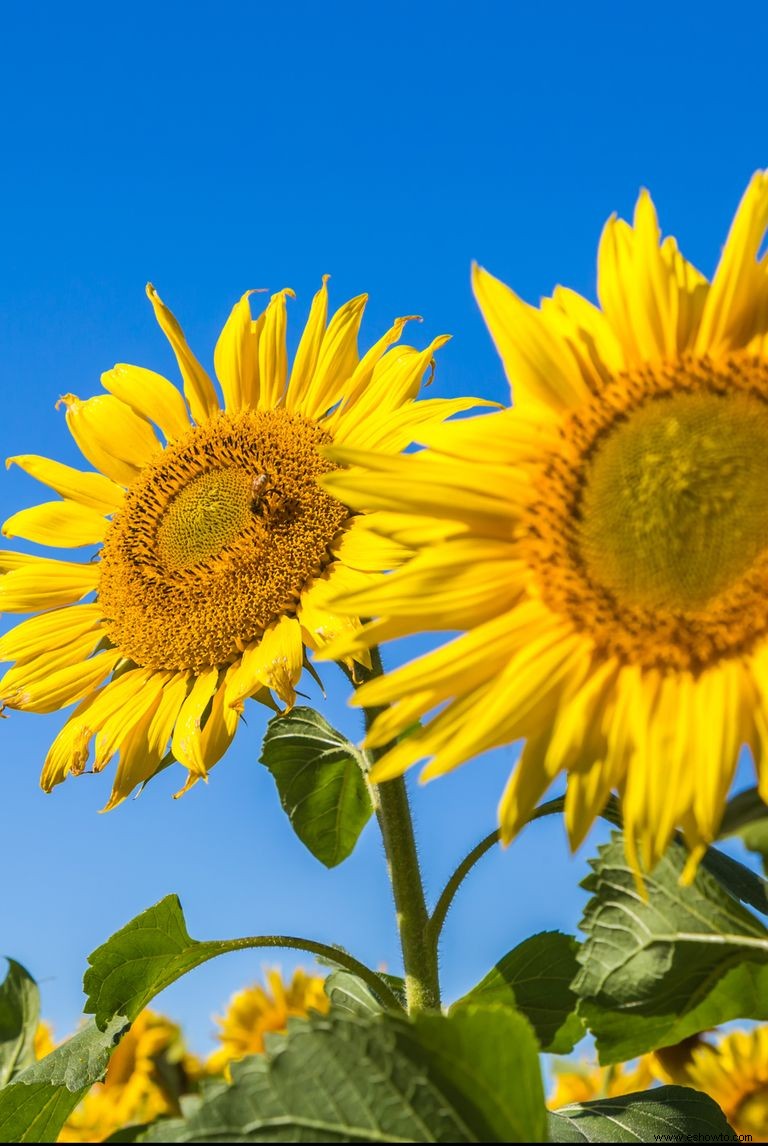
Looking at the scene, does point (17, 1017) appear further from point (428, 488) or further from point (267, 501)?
point (428, 488)

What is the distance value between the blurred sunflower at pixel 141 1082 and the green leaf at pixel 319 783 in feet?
8.18

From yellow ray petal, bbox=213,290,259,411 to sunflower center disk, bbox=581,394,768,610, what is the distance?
1674mm

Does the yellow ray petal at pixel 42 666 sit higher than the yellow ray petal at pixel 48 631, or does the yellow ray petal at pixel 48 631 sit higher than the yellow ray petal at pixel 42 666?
the yellow ray petal at pixel 48 631

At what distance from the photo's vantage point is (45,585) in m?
3.93

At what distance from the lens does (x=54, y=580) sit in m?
3.94

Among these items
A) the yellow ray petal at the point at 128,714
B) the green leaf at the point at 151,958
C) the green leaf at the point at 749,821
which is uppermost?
the yellow ray petal at the point at 128,714

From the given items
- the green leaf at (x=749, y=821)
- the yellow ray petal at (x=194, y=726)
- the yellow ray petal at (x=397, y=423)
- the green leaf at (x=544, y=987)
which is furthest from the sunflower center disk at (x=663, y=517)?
the yellow ray petal at (x=194, y=726)

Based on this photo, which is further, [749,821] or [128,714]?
[128,714]

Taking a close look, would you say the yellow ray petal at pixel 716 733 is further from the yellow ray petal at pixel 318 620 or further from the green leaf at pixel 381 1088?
the yellow ray petal at pixel 318 620

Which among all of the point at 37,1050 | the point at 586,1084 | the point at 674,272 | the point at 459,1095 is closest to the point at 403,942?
the point at 459,1095

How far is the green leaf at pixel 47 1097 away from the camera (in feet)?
10.5

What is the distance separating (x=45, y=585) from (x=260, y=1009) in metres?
3.53

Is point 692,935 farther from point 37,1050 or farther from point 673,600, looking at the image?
point 37,1050

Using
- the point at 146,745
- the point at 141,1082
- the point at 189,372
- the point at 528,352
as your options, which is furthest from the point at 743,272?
the point at 141,1082
